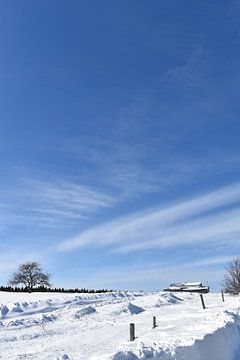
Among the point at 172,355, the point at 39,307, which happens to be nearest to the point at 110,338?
the point at 172,355

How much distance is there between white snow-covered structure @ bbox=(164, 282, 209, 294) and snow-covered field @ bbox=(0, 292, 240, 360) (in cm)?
2918

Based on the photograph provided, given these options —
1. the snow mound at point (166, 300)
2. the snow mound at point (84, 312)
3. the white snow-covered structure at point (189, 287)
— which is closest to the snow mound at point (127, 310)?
the snow mound at point (84, 312)

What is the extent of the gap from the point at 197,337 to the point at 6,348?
31.8 feet

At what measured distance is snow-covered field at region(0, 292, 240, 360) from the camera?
42.9ft

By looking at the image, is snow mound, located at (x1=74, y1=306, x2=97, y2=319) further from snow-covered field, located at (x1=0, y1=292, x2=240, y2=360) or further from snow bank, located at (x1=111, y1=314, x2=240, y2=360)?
snow bank, located at (x1=111, y1=314, x2=240, y2=360)

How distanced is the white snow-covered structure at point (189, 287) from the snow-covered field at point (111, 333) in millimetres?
29180

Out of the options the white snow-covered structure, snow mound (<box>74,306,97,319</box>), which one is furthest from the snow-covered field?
the white snow-covered structure

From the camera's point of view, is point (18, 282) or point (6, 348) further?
point (18, 282)

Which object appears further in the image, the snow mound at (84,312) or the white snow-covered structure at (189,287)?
the white snow-covered structure at (189,287)

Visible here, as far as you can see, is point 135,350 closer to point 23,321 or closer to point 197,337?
point 197,337

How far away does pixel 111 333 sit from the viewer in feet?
76.3

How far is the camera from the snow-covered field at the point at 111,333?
13.1 meters

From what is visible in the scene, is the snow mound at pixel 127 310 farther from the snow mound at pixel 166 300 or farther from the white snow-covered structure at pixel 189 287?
the white snow-covered structure at pixel 189 287

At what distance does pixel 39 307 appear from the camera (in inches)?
1496
